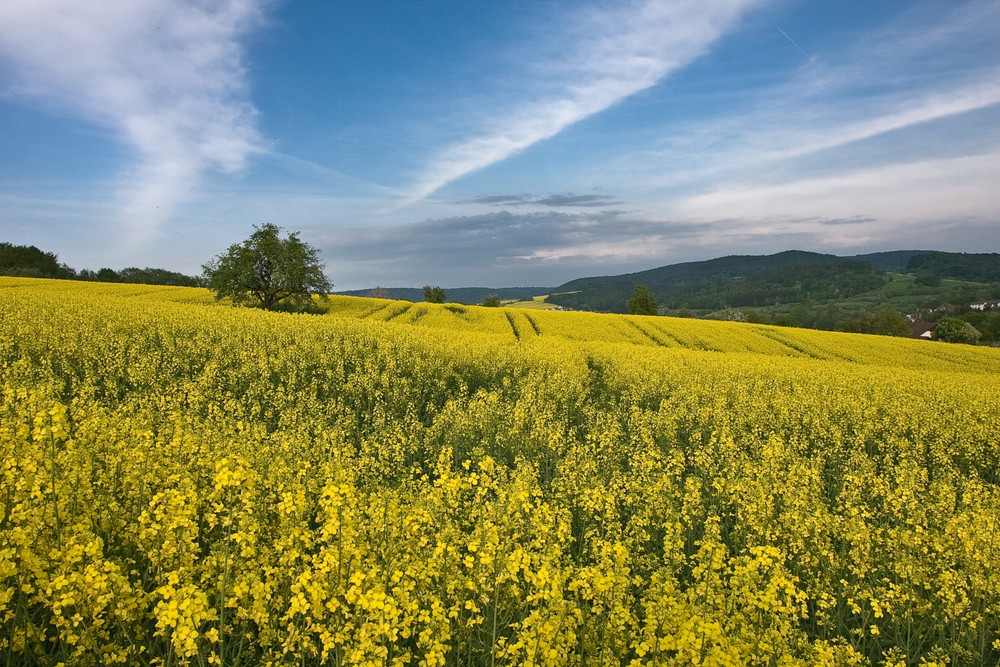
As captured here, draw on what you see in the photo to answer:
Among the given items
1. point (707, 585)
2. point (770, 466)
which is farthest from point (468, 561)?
point (770, 466)

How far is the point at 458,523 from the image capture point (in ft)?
19.3

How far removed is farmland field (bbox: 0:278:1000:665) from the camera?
4.11m

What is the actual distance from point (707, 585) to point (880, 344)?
4280 cm

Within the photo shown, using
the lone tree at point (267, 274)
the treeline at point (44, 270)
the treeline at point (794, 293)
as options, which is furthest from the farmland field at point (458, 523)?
the treeline at point (794, 293)

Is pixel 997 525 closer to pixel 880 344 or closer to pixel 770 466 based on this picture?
pixel 770 466

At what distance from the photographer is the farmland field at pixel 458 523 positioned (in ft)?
13.5

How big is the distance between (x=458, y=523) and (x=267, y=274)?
47050 millimetres

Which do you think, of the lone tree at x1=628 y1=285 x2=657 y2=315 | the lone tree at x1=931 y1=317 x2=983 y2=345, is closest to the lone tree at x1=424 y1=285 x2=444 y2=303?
the lone tree at x1=628 y1=285 x2=657 y2=315

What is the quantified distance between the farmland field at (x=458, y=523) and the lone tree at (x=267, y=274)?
94.0ft

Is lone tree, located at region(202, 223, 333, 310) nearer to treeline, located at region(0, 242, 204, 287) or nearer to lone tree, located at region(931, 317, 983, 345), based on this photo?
treeline, located at region(0, 242, 204, 287)

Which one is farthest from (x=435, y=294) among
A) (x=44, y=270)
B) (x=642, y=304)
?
(x=44, y=270)

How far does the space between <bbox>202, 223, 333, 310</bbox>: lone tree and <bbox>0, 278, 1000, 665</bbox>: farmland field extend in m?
28.6

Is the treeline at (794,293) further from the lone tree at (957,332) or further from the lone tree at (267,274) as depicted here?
the lone tree at (267,274)

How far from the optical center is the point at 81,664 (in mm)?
3979
